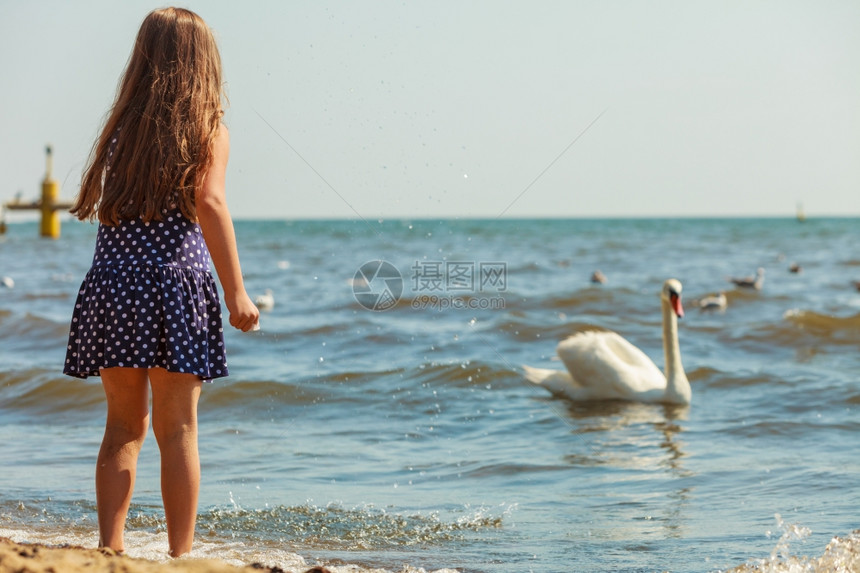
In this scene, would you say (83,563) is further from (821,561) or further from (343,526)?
(821,561)

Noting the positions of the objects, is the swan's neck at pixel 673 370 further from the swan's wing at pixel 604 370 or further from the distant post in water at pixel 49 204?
the distant post in water at pixel 49 204

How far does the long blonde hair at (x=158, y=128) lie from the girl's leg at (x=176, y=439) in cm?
48

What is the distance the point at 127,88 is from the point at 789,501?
10.8 ft

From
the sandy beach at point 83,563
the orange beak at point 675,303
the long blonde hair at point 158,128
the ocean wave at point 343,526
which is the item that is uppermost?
the long blonde hair at point 158,128

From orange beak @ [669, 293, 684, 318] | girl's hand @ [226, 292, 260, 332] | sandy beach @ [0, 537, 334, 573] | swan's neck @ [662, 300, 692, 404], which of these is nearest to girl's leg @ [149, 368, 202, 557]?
girl's hand @ [226, 292, 260, 332]

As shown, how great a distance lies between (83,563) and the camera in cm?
209

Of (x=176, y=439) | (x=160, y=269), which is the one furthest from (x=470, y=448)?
(x=160, y=269)

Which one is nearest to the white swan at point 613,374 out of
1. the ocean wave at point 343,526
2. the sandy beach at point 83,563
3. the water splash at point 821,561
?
the ocean wave at point 343,526

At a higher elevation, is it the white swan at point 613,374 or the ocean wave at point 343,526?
the white swan at point 613,374

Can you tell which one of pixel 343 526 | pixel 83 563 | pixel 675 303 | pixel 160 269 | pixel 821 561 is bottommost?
pixel 343 526

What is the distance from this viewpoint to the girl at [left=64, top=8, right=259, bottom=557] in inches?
103

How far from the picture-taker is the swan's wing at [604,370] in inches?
278

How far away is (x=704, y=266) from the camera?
2092cm

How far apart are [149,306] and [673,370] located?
5117 mm
